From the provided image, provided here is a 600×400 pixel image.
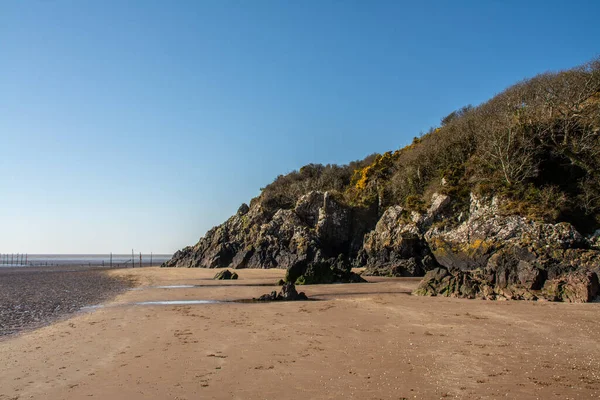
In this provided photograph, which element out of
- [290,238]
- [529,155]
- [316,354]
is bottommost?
[316,354]

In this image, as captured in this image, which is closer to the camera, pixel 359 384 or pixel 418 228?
pixel 359 384

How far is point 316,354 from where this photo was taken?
29.8ft

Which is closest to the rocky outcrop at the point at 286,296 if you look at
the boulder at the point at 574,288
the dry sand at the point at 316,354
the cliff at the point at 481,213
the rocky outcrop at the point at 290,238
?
Result: the dry sand at the point at 316,354

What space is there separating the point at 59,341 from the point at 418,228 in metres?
28.4

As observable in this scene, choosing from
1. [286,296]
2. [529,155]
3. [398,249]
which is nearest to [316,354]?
[286,296]

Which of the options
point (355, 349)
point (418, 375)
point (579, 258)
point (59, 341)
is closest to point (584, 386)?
point (418, 375)

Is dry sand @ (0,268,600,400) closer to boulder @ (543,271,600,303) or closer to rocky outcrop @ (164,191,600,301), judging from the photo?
boulder @ (543,271,600,303)

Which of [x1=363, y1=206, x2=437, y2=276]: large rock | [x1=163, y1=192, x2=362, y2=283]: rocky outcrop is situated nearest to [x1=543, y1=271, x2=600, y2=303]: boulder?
[x1=363, y1=206, x2=437, y2=276]: large rock

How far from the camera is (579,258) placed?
65.2ft

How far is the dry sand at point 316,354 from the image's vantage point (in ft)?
22.1

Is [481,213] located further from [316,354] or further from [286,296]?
[316,354]

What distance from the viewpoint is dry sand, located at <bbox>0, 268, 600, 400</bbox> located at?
22.1 feet

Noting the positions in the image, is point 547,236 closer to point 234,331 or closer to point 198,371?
point 234,331

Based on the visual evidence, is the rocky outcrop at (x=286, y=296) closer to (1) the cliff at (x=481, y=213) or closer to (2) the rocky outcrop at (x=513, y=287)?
(2) the rocky outcrop at (x=513, y=287)
